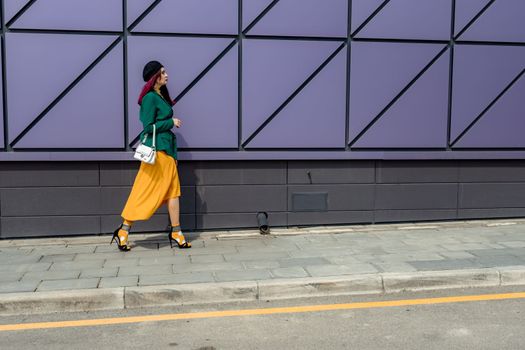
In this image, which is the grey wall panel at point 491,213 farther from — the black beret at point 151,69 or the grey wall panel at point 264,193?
the black beret at point 151,69

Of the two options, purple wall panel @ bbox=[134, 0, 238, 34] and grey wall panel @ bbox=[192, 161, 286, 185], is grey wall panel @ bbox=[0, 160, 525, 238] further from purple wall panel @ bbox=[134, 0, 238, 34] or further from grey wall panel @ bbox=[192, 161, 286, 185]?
purple wall panel @ bbox=[134, 0, 238, 34]

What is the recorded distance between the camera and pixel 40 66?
6652mm

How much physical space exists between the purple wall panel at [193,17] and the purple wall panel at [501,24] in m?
3.14


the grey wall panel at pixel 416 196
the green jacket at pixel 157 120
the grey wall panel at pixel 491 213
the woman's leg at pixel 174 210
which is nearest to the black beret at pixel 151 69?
the green jacket at pixel 157 120

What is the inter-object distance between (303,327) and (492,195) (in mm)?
4549

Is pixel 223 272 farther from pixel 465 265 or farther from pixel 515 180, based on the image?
pixel 515 180

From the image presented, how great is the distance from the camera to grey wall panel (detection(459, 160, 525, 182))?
7.74 metres

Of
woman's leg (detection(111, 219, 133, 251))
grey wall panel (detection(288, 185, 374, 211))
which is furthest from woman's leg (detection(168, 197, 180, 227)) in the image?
grey wall panel (detection(288, 185, 374, 211))

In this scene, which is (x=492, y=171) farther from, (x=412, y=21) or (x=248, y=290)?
(x=248, y=290)

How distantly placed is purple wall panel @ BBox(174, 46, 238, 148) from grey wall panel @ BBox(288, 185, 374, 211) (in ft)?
4.15

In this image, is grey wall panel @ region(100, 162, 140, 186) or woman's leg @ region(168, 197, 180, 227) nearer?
woman's leg @ region(168, 197, 180, 227)

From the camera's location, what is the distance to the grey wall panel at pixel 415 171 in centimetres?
754

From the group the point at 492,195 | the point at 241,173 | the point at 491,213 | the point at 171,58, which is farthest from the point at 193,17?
the point at 491,213

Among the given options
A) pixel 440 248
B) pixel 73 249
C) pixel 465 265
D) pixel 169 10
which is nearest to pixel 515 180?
pixel 440 248
